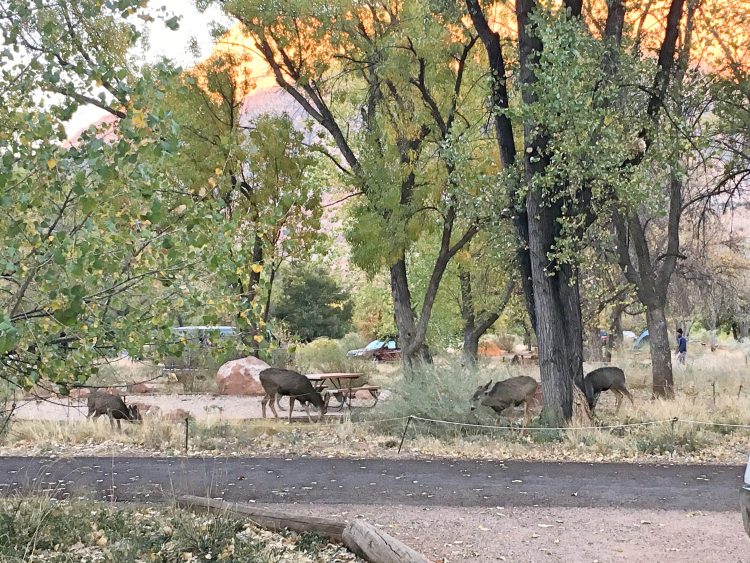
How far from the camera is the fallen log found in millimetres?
6426

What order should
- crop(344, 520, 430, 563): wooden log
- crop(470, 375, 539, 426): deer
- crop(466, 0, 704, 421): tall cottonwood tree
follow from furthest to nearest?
1. crop(470, 375, 539, 426): deer
2. crop(466, 0, 704, 421): tall cottonwood tree
3. crop(344, 520, 430, 563): wooden log

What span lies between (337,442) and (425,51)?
9071mm

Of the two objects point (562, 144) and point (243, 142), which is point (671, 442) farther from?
point (243, 142)

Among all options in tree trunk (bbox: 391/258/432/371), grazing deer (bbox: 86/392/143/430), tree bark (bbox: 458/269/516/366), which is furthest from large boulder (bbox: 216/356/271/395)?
grazing deer (bbox: 86/392/143/430)

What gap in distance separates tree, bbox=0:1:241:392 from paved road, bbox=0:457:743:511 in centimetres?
375

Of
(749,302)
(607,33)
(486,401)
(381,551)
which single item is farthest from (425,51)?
(749,302)

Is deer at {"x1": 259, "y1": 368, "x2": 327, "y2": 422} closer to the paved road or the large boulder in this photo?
the paved road

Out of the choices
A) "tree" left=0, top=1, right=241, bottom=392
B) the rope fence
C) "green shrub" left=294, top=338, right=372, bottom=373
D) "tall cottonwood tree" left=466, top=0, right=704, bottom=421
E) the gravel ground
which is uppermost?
"tall cottonwood tree" left=466, top=0, right=704, bottom=421

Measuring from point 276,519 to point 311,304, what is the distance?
45073mm

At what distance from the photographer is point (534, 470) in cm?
1113

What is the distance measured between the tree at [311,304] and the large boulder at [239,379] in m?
26.1

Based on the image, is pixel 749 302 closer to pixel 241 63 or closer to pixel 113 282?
pixel 241 63

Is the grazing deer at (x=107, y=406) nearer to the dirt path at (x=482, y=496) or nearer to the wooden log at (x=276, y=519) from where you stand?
the dirt path at (x=482, y=496)

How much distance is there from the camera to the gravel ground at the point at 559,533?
7.18 meters
